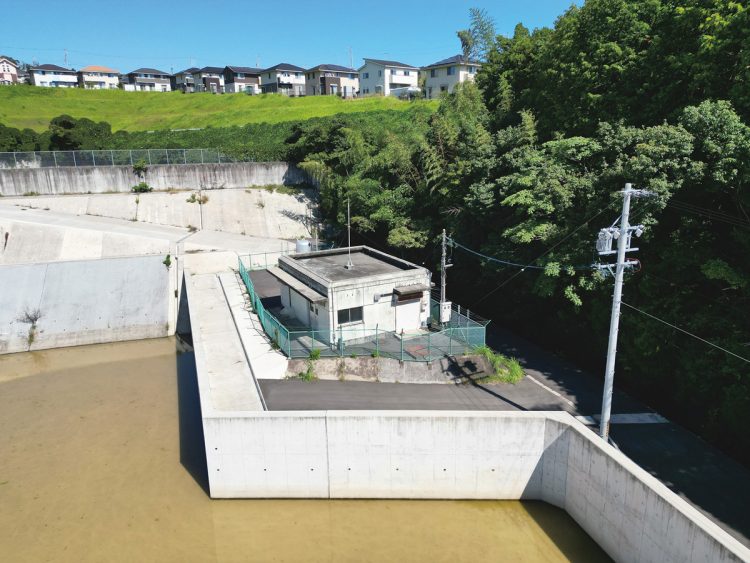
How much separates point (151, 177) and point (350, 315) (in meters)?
22.4

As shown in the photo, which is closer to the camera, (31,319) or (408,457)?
(408,457)

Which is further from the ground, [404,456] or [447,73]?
[447,73]

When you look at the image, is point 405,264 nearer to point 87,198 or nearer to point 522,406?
point 522,406

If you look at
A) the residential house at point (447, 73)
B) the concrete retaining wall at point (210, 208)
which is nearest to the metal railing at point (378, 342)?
the concrete retaining wall at point (210, 208)

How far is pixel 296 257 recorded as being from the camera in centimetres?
2067

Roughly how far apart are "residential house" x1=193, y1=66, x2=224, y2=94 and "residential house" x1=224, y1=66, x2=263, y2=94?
190cm

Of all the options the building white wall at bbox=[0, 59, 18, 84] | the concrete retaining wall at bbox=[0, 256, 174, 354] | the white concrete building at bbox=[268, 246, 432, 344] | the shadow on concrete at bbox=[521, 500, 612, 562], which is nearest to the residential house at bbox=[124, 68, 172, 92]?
the building white wall at bbox=[0, 59, 18, 84]

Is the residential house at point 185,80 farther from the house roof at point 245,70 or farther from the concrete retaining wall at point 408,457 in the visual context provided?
the concrete retaining wall at point 408,457

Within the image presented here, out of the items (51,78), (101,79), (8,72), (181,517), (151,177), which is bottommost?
(181,517)

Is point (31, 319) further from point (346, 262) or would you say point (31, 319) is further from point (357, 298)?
point (357, 298)

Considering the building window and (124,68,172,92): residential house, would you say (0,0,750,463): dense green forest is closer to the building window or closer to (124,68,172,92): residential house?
the building window

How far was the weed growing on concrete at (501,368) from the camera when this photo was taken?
1538 centimetres

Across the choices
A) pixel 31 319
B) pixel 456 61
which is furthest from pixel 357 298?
pixel 456 61

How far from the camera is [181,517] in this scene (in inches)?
472
